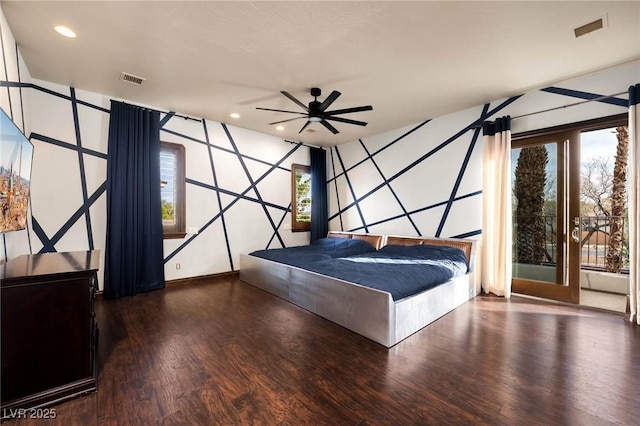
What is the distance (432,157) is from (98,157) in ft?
17.6

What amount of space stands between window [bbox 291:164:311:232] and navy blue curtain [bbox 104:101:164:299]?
9.06ft

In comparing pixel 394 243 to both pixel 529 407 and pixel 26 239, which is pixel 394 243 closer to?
pixel 529 407

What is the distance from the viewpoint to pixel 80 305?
5.92ft

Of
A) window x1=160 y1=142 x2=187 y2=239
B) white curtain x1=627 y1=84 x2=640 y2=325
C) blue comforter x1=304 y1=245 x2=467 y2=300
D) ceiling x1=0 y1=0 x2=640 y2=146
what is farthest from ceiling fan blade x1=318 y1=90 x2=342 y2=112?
white curtain x1=627 y1=84 x2=640 y2=325

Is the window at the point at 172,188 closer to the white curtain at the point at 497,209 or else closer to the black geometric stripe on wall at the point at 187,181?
the black geometric stripe on wall at the point at 187,181

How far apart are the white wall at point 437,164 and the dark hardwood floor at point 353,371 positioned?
1.96 m

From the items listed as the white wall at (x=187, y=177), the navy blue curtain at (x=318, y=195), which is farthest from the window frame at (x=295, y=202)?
the navy blue curtain at (x=318, y=195)

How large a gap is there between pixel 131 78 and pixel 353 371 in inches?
166

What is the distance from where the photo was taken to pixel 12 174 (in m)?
2.13

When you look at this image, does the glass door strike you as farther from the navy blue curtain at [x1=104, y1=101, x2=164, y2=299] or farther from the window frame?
the navy blue curtain at [x1=104, y1=101, x2=164, y2=299]

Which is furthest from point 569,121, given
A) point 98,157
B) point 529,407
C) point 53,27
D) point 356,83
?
point 98,157

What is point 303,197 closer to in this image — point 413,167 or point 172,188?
point 413,167

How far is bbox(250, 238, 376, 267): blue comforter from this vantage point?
3.98 meters

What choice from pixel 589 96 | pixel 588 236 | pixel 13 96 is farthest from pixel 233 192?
pixel 588 236
